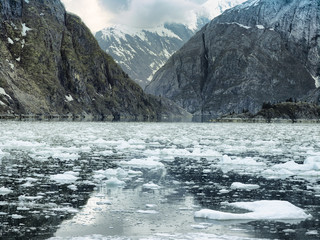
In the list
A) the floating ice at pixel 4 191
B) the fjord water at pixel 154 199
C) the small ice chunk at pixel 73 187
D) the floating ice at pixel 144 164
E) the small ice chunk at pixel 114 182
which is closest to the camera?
the fjord water at pixel 154 199

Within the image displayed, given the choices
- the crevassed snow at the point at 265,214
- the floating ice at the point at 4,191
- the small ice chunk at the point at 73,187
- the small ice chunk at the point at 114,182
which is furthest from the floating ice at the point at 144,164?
the crevassed snow at the point at 265,214

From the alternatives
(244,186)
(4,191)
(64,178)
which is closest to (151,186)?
(244,186)

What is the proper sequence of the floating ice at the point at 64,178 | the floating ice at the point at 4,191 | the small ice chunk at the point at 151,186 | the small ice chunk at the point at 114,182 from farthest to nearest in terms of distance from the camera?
the floating ice at the point at 64,178
the small ice chunk at the point at 114,182
the small ice chunk at the point at 151,186
the floating ice at the point at 4,191

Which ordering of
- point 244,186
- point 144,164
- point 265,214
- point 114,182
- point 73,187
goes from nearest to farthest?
point 265,214 → point 73,187 → point 244,186 → point 114,182 → point 144,164

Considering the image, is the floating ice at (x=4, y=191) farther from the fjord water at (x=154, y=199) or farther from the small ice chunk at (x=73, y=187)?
the small ice chunk at (x=73, y=187)

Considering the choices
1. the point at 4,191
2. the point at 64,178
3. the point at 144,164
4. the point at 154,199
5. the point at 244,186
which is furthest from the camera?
the point at 144,164

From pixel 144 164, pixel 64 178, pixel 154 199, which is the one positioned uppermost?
pixel 144 164

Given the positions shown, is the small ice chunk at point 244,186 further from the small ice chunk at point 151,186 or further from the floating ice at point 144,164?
the floating ice at point 144,164

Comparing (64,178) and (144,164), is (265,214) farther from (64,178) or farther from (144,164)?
(144,164)

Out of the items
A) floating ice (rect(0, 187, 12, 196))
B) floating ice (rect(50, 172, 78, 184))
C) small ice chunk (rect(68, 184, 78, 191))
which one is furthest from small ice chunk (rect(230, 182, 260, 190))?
floating ice (rect(0, 187, 12, 196))

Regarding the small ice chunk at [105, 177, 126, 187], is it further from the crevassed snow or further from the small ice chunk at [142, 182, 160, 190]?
the crevassed snow

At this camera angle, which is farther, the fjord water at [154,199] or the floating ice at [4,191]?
the floating ice at [4,191]

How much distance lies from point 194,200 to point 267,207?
3610 millimetres

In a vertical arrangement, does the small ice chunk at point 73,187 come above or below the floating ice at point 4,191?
below
